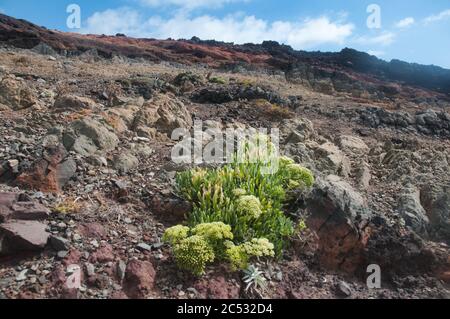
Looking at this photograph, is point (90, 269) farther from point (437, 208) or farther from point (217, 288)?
point (437, 208)

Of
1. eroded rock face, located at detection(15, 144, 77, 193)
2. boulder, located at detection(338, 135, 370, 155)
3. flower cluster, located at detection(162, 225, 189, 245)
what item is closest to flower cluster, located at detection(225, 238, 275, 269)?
flower cluster, located at detection(162, 225, 189, 245)

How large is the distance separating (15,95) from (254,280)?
7949mm

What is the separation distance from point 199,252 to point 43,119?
561cm

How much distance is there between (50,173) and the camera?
6.85 m

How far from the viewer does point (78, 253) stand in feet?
18.3

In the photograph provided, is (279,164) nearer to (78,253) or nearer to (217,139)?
(217,139)

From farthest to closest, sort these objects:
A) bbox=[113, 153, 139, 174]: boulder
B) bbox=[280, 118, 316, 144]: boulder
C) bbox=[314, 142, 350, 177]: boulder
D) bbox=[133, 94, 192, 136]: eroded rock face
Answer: bbox=[280, 118, 316, 144]: boulder < bbox=[133, 94, 192, 136]: eroded rock face < bbox=[314, 142, 350, 177]: boulder < bbox=[113, 153, 139, 174]: boulder

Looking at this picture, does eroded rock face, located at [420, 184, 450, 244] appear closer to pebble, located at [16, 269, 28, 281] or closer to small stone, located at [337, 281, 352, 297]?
small stone, located at [337, 281, 352, 297]

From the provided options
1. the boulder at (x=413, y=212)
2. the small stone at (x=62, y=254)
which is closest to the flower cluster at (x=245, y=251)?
the small stone at (x=62, y=254)

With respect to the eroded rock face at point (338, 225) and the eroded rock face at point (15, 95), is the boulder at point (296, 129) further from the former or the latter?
the eroded rock face at point (15, 95)

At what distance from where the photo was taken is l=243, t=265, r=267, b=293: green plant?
18.1 ft

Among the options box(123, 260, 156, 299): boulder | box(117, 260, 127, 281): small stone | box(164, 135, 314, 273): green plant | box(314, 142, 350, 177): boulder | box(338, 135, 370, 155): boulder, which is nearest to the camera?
box(123, 260, 156, 299): boulder

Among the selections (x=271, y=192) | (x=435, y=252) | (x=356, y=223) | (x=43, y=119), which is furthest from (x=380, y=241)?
(x=43, y=119)

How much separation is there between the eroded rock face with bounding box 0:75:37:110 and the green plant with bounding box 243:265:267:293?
7.49 m
